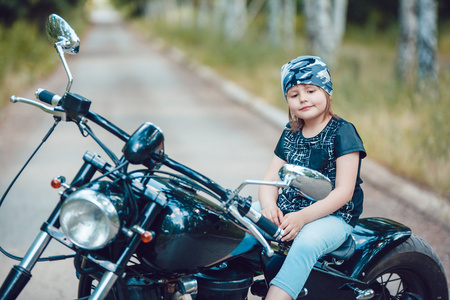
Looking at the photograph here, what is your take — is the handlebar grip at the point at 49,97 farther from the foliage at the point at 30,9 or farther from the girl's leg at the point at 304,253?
the foliage at the point at 30,9

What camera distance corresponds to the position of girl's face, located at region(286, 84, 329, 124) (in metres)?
2.57

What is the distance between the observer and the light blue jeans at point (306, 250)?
2328mm

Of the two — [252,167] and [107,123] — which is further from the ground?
[252,167]

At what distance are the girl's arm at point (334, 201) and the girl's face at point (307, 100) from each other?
0.24m

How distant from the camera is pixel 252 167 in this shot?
7113 mm

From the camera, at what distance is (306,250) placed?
2.37m

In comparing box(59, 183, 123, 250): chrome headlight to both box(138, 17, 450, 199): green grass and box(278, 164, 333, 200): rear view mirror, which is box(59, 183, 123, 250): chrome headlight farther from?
box(138, 17, 450, 199): green grass

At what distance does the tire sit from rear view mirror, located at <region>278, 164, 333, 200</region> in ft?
2.80

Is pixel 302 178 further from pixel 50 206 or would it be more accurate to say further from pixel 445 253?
pixel 50 206

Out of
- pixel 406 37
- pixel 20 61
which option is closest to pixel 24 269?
pixel 406 37

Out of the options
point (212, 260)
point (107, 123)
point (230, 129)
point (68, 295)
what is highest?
point (230, 129)

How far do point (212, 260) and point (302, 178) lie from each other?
493mm

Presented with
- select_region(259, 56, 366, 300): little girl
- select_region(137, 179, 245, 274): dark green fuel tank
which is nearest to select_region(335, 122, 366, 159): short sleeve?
select_region(259, 56, 366, 300): little girl

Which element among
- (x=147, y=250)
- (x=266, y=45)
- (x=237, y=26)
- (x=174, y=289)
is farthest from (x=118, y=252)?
(x=237, y=26)
